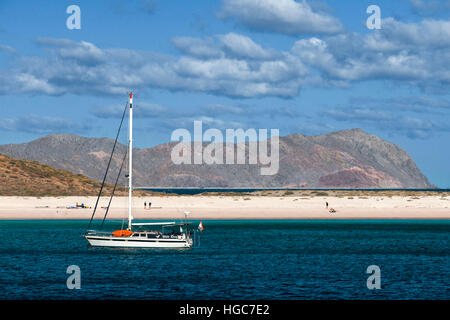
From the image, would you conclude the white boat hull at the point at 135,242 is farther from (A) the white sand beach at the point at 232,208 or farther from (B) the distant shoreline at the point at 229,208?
(A) the white sand beach at the point at 232,208

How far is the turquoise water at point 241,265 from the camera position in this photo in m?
33.8

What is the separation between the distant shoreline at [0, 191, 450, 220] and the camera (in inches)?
3634

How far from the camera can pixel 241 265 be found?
148 feet

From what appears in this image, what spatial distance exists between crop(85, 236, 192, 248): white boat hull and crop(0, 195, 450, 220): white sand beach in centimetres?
3199

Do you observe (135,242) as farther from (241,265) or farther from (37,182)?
(37,182)

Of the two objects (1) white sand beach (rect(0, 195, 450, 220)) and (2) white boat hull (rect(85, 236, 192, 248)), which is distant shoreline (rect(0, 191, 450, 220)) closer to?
(1) white sand beach (rect(0, 195, 450, 220))

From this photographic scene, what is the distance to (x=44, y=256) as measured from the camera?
49.6 metres

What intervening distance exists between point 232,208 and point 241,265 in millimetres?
57564

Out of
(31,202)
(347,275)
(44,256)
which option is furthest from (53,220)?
(347,275)

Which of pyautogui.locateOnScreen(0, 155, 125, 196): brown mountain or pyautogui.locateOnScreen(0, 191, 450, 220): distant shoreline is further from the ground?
pyautogui.locateOnScreen(0, 155, 125, 196): brown mountain

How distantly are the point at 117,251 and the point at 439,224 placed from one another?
166 ft

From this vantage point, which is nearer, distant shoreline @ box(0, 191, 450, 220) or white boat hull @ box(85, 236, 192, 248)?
white boat hull @ box(85, 236, 192, 248)

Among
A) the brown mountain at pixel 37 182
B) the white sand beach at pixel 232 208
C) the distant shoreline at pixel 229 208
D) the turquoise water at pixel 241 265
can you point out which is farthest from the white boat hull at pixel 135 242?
the brown mountain at pixel 37 182

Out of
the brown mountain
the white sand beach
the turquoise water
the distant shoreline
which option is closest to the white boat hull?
the turquoise water
